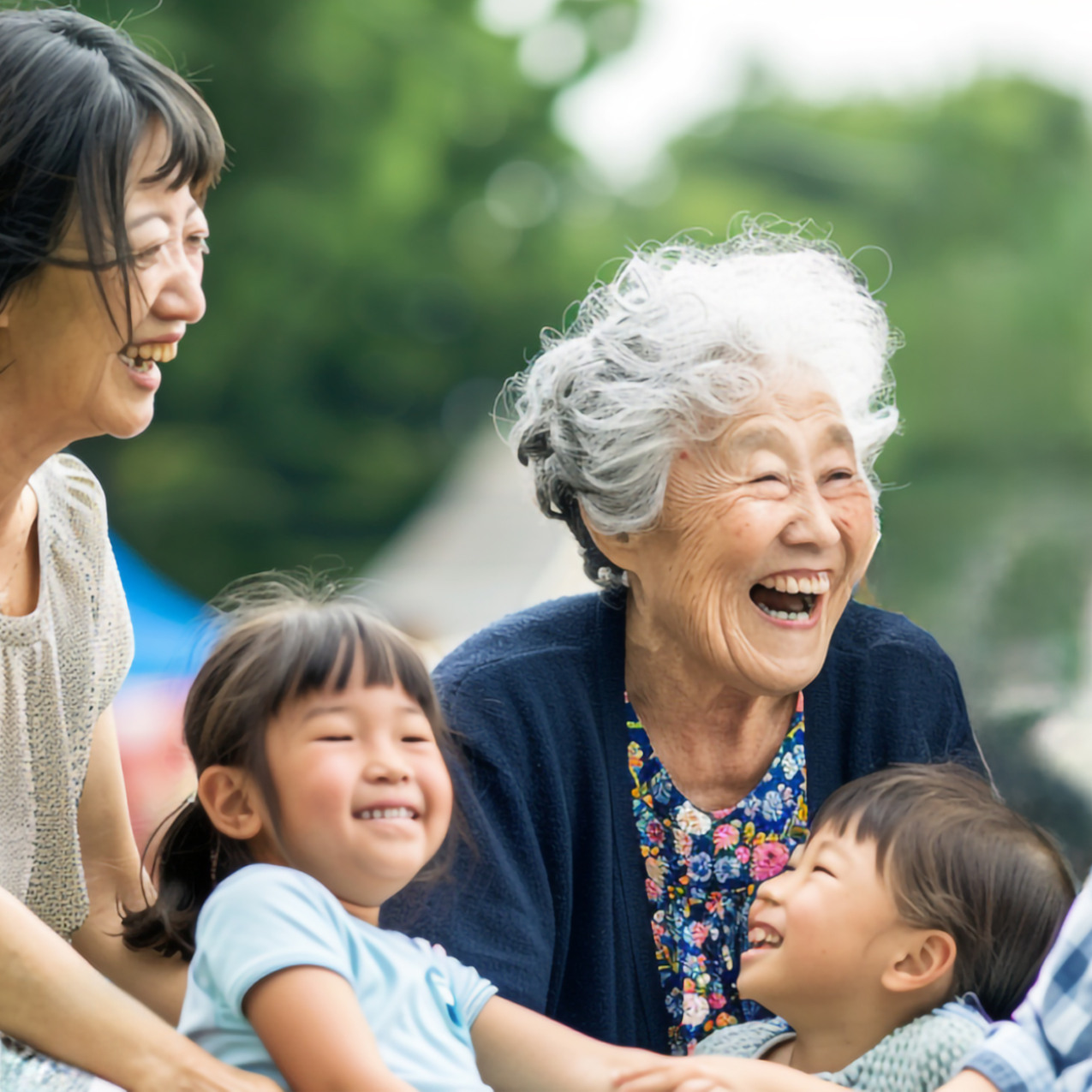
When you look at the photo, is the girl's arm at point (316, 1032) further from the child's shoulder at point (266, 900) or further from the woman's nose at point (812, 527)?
the woman's nose at point (812, 527)

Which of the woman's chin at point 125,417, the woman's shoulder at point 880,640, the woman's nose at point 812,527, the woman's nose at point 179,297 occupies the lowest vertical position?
the woman's shoulder at point 880,640

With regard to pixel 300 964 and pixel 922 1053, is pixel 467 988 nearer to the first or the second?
pixel 300 964

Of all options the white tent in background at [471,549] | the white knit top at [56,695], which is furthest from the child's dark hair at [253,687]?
the white tent in background at [471,549]

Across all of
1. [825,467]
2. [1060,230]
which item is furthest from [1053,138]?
[825,467]

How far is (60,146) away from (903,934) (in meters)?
1.60

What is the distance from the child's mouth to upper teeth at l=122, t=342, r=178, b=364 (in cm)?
121

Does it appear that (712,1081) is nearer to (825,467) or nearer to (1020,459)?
(825,467)

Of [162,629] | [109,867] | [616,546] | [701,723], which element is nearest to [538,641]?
[616,546]

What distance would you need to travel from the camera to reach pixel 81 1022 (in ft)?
5.75

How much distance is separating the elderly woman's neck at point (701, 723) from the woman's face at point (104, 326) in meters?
0.95

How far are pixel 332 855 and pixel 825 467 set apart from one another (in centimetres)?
104

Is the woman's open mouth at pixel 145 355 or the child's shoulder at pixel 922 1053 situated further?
the woman's open mouth at pixel 145 355

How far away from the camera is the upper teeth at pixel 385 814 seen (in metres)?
1.91

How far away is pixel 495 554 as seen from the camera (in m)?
11.9
